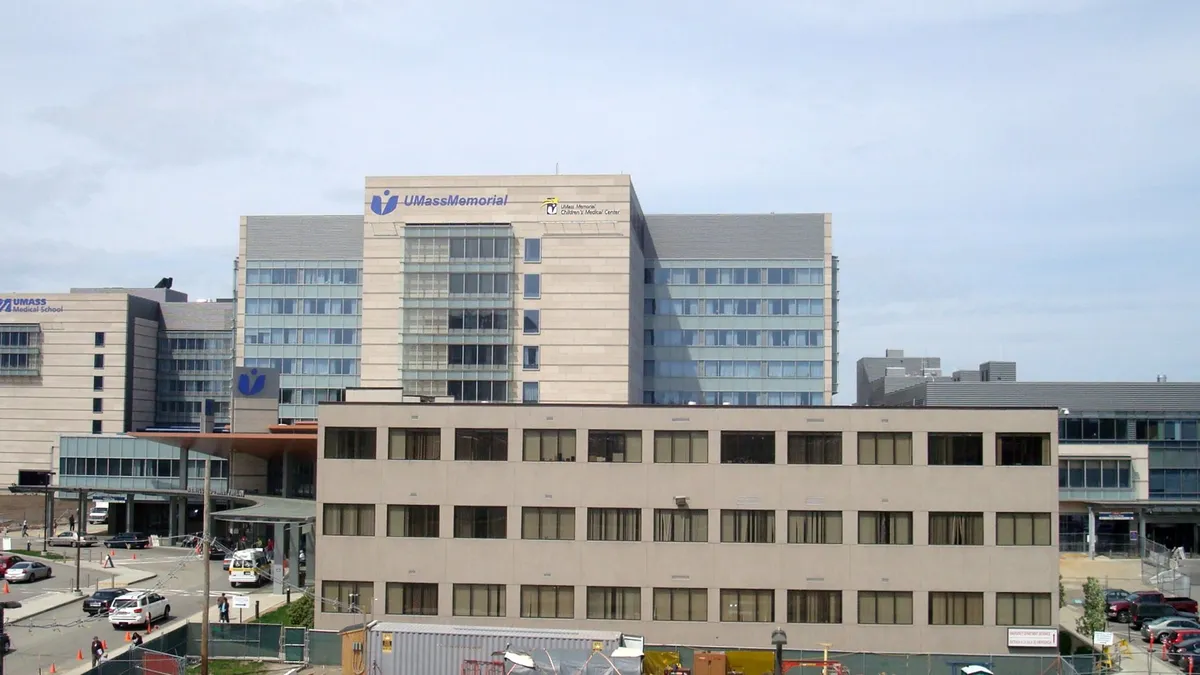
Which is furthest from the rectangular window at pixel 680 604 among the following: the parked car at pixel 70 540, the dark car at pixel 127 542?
the parked car at pixel 70 540

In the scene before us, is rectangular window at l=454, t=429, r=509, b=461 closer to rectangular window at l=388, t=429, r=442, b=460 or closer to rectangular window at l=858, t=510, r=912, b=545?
rectangular window at l=388, t=429, r=442, b=460

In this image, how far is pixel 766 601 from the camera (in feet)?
182

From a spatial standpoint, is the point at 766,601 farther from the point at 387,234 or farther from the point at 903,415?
the point at 387,234

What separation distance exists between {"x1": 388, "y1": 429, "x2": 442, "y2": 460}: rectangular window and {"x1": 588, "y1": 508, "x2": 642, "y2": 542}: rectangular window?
27.6 ft

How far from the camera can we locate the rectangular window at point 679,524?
55.8 m

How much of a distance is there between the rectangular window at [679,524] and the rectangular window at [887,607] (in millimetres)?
8170

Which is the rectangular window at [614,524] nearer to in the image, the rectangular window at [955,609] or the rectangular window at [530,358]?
the rectangular window at [955,609]

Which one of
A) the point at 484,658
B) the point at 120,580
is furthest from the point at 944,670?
the point at 120,580

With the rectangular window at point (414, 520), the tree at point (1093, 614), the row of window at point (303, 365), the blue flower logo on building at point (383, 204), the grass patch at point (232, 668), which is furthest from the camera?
the row of window at point (303, 365)

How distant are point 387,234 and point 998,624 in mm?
71875

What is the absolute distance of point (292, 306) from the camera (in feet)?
436

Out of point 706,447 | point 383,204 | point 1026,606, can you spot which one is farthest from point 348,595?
point 383,204

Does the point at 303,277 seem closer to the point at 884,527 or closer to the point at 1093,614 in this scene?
the point at 884,527

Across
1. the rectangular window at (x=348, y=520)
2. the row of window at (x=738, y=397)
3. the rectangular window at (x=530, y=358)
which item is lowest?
the rectangular window at (x=348, y=520)
